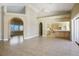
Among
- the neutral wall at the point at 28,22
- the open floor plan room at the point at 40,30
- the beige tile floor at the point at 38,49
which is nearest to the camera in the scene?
the beige tile floor at the point at 38,49

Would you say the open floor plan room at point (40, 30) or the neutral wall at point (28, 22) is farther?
the neutral wall at point (28, 22)

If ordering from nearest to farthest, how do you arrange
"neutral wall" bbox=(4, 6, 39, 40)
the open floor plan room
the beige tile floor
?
the beige tile floor
the open floor plan room
"neutral wall" bbox=(4, 6, 39, 40)

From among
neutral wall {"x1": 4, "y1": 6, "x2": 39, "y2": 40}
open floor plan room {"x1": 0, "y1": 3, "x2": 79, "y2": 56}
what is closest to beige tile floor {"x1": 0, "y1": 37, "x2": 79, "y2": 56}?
open floor plan room {"x1": 0, "y1": 3, "x2": 79, "y2": 56}

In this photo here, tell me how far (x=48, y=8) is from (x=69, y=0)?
5.87 feet

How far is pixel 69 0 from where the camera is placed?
2.28m

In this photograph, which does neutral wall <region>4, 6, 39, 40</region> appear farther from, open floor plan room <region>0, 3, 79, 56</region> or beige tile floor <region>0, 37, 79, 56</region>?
beige tile floor <region>0, 37, 79, 56</region>

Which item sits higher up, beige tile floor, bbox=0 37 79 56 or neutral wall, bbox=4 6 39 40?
neutral wall, bbox=4 6 39 40

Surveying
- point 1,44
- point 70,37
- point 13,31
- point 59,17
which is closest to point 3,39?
point 1,44

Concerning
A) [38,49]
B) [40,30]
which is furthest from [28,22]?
[38,49]

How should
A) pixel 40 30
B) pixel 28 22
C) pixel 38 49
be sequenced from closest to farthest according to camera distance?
pixel 38 49
pixel 40 30
pixel 28 22

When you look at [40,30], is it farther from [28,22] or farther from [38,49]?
[38,49]

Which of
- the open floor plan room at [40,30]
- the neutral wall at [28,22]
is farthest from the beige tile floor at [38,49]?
the neutral wall at [28,22]

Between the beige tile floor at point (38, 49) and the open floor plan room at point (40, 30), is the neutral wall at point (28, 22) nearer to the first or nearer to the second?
the open floor plan room at point (40, 30)

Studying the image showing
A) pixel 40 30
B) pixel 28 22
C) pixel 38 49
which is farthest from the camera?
pixel 28 22
